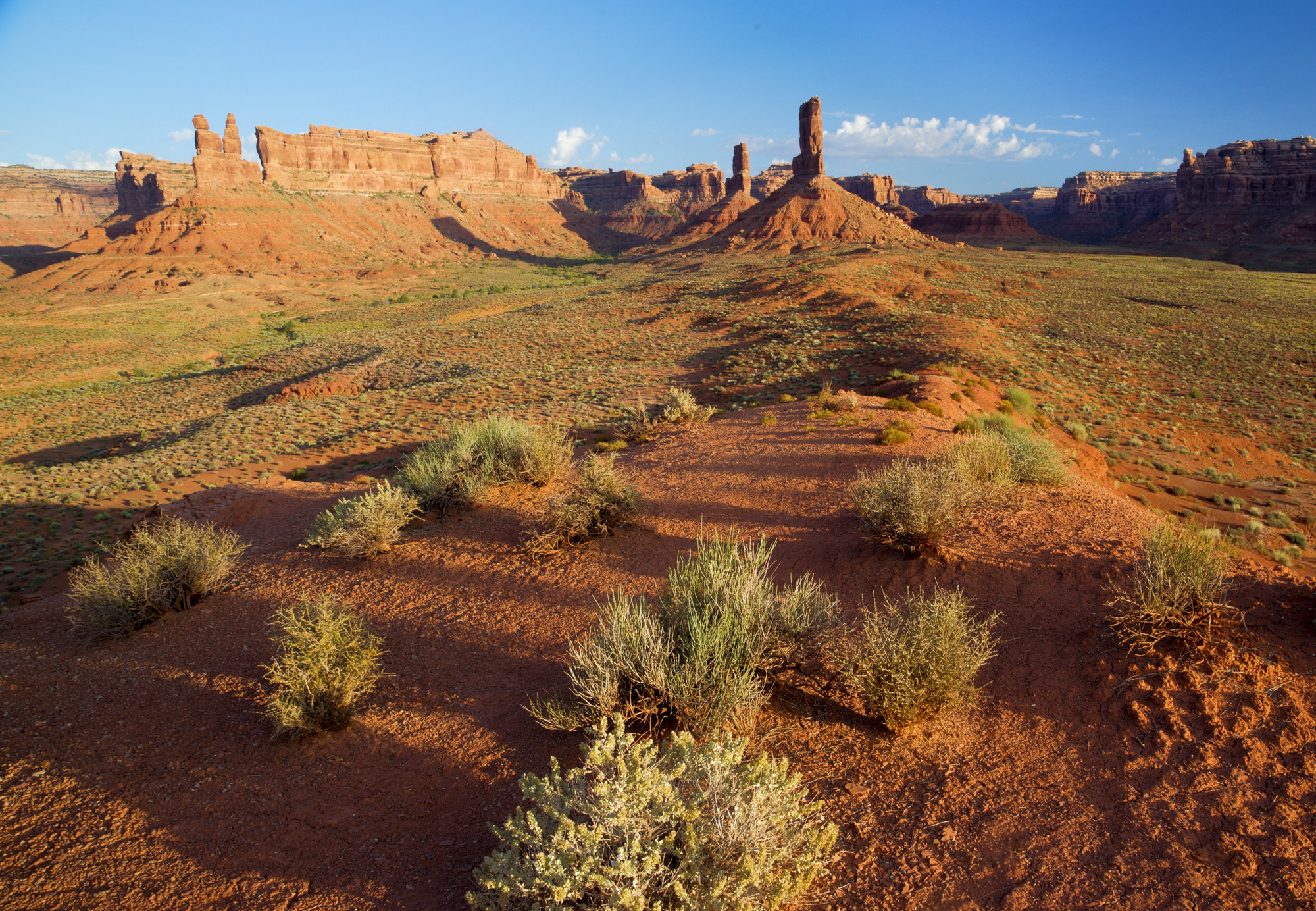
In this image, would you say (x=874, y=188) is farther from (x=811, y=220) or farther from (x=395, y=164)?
(x=395, y=164)

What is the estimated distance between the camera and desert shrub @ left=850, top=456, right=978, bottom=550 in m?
6.65

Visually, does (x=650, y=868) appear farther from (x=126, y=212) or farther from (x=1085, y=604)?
(x=126, y=212)

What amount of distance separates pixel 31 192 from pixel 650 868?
166101 mm

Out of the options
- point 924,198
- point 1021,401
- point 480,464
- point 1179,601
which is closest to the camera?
point 1179,601

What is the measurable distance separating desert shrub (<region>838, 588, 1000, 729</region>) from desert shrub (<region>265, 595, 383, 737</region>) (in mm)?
3672

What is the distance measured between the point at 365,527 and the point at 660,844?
6.18 meters

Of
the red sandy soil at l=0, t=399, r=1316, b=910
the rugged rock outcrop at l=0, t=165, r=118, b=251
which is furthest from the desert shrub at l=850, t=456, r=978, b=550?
the rugged rock outcrop at l=0, t=165, r=118, b=251

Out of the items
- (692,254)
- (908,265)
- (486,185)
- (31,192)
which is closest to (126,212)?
(31,192)

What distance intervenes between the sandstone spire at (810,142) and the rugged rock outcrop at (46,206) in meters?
109

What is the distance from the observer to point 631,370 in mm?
24375

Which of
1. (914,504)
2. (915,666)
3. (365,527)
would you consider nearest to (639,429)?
(365,527)

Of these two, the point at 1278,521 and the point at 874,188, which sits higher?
the point at 874,188

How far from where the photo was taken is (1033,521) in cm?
730

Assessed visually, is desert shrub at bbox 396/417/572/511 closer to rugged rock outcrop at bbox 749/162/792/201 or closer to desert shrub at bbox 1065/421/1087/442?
desert shrub at bbox 1065/421/1087/442
